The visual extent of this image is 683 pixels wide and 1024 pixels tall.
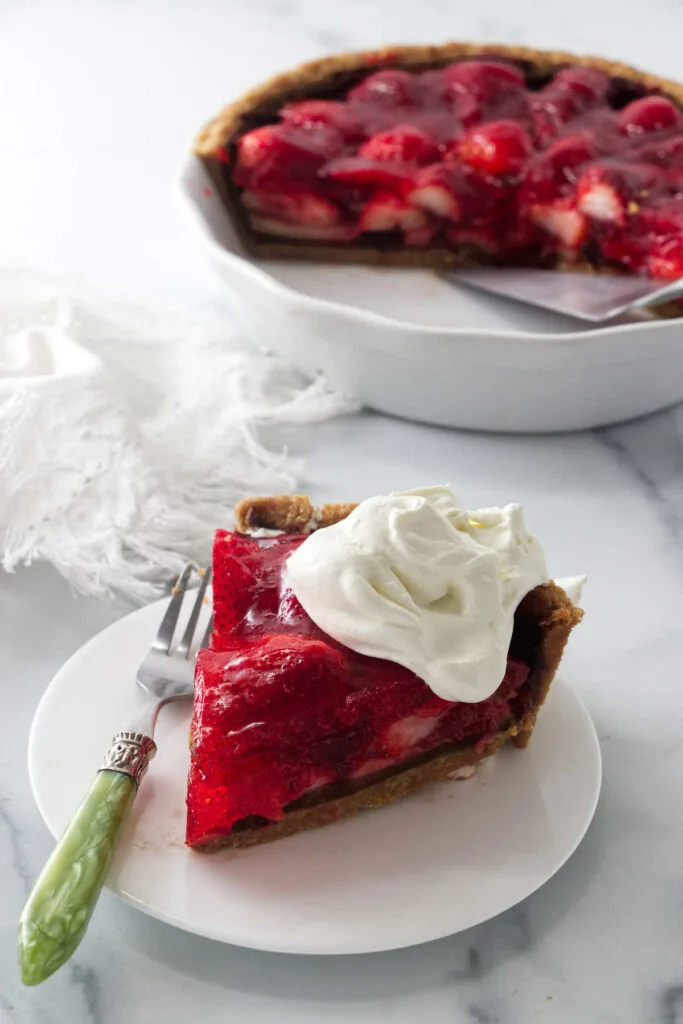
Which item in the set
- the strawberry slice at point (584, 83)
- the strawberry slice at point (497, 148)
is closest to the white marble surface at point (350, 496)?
the strawberry slice at point (497, 148)

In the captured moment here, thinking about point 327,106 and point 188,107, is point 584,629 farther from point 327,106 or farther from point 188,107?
point 188,107

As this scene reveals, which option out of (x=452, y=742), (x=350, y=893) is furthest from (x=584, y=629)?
(x=350, y=893)

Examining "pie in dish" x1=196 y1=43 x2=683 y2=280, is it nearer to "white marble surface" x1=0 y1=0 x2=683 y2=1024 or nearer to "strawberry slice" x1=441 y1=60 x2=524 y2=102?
"strawberry slice" x1=441 y1=60 x2=524 y2=102

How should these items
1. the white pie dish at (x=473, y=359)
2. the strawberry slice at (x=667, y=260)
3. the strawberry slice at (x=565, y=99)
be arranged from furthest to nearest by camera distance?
the strawberry slice at (x=565, y=99) < the strawberry slice at (x=667, y=260) < the white pie dish at (x=473, y=359)

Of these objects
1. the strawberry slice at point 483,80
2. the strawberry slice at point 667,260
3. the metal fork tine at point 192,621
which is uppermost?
the strawberry slice at point 483,80

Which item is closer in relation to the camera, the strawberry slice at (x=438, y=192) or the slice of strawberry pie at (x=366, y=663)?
the slice of strawberry pie at (x=366, y=663)

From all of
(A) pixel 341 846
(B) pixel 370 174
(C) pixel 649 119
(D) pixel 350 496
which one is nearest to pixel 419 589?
(A) pixel 341 846

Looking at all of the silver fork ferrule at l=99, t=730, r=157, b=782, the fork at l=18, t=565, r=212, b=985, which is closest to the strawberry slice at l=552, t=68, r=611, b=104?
the fork at l=18, t=565, r=212, b=985

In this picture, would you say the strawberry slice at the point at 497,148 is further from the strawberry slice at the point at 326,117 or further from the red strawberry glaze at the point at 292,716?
the red strawberry glaze at the point at 292,716

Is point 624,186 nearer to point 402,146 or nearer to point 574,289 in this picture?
point 574,289
